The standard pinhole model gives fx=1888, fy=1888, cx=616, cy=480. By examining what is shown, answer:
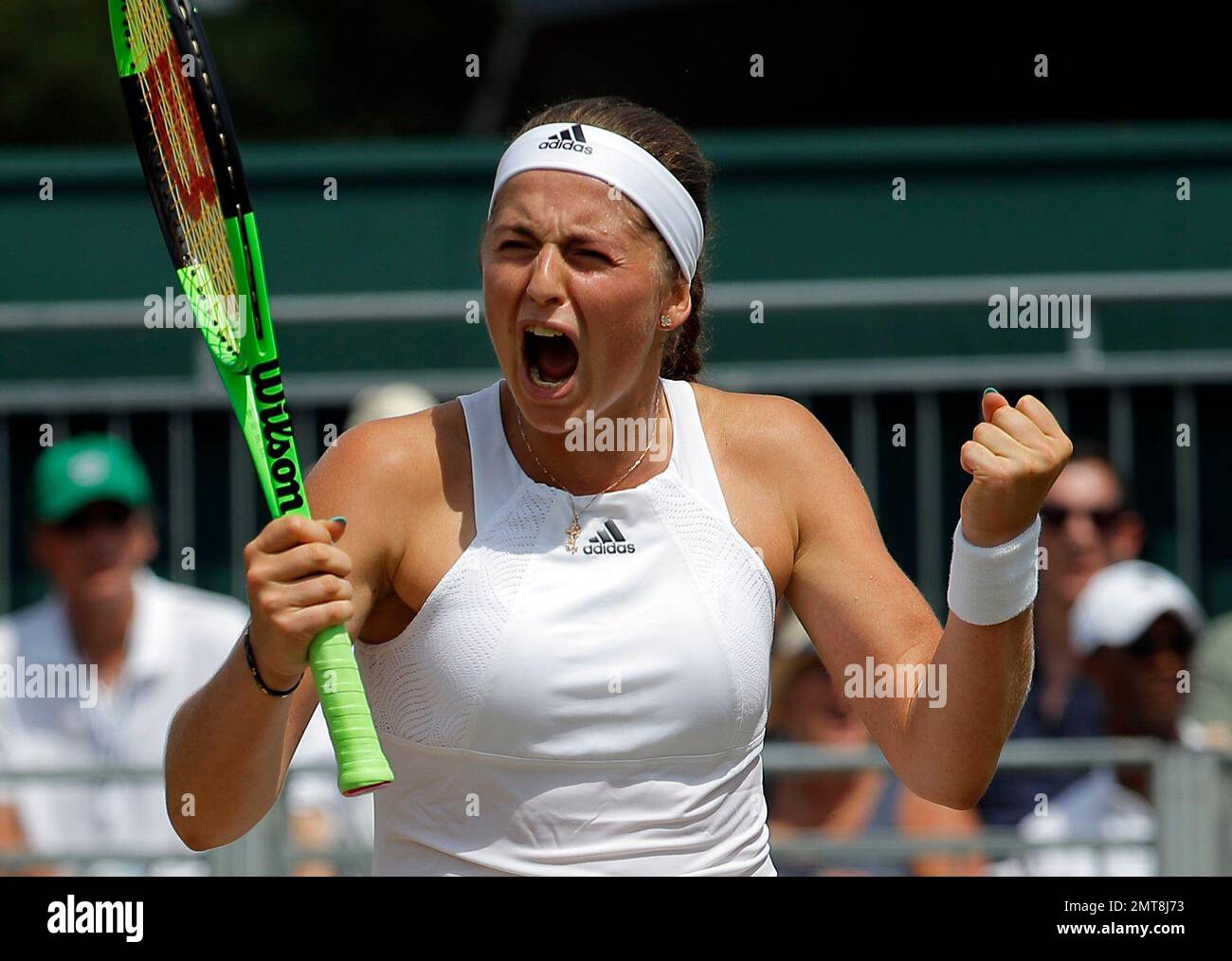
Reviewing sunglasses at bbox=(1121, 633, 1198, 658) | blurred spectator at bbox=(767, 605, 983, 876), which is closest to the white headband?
blurred spectator at bbox=(767, 605, 983, 876)

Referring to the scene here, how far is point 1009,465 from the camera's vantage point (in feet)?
7.87

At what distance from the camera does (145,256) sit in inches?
232

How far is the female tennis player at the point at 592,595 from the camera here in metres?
2.43

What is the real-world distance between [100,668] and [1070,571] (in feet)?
8.56

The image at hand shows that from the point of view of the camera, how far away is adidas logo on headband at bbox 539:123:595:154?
255 cm

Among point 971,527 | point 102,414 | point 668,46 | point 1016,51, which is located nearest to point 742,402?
point 971,527

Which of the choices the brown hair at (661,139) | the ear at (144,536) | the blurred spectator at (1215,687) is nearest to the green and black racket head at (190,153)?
the brown hair at (661,139)

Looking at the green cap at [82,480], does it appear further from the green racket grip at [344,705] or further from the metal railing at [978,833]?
the green racket grip at [344,705]

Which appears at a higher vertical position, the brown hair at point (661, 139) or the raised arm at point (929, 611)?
the brown hair at point (661, 139)

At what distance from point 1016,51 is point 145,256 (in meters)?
5.31

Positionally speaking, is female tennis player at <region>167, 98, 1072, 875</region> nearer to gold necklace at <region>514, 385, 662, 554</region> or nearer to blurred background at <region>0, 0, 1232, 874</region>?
gold necklace at <region>514, 385, 662, 554</region>

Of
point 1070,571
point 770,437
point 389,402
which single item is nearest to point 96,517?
point 389,402

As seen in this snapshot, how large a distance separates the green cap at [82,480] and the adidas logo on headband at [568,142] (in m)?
2.91

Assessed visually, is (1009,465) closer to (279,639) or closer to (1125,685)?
(279,639)
